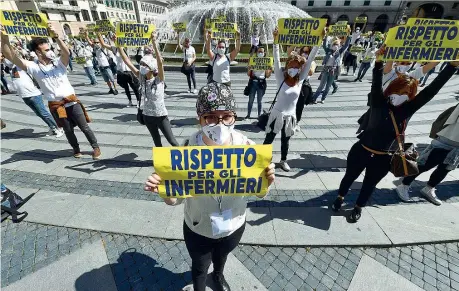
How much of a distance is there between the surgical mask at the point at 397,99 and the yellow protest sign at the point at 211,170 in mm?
2078

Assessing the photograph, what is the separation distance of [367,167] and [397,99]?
1053 millimetres

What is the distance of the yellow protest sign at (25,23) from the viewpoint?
4.37m

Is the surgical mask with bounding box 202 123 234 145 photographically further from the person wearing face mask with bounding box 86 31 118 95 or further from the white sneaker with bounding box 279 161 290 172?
the person wearing face mask with bounding box 86 31 118 95

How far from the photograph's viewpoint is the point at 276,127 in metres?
4.30

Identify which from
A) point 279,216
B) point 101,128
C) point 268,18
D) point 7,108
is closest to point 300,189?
point 279,216

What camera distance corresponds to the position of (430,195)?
397cm

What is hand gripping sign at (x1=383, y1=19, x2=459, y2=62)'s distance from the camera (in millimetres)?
2662

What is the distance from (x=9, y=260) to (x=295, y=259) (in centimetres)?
398

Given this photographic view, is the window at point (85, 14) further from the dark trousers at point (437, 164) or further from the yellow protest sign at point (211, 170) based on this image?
the dark trousers at point (437, 164)

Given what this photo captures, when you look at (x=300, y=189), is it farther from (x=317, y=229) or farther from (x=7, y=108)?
(x=7, y=108)

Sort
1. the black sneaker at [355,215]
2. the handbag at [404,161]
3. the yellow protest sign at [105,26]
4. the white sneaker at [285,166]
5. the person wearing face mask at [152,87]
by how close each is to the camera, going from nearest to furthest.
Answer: the handbag at [404,161] < the black sneaker at [355,215] < the person wearing face mask at [152,87] < the white sneaker at [285,166] < the yellow protest sign at [105,26]

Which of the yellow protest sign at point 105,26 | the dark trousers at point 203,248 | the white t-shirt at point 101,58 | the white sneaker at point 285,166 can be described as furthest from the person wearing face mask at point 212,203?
the white t-shirt at point 101,58

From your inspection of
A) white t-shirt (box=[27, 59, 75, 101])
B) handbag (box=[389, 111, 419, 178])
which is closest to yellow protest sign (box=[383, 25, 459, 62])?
handbag (box=[389, 111, 419, 178])

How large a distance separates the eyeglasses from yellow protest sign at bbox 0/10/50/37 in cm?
501
